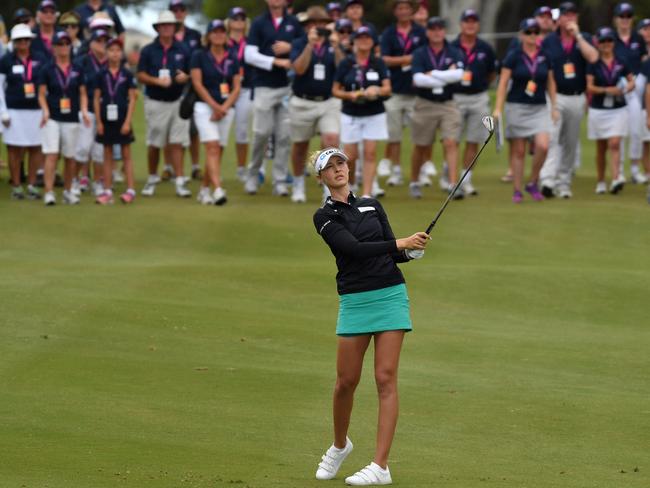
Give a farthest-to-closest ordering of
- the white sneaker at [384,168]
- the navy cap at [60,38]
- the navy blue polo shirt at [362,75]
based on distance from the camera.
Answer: the white sneaker at [384,168]
the navy cap at [60,38]
the navy blue polo shirt at [362,75]

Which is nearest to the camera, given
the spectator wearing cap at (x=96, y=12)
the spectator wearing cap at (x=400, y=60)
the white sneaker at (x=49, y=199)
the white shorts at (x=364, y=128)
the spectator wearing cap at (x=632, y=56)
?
the white shorts at (x=364, y=128)

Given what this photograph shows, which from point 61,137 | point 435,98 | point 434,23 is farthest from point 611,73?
point 61,137

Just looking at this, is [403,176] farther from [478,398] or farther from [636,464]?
[636,464]

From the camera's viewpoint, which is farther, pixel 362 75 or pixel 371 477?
pixel 362 75

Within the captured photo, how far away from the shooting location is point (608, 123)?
811 inches

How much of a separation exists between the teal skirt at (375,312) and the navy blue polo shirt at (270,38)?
12.4 metres

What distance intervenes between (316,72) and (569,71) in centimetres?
364

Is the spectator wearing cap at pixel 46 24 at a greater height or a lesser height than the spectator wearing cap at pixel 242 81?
greater

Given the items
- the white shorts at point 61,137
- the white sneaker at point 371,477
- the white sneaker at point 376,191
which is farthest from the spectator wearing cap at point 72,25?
the white sneaker at point 371,477

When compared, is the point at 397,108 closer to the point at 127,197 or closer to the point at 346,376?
the point at 127,197

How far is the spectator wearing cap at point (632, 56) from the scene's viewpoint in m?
20.7

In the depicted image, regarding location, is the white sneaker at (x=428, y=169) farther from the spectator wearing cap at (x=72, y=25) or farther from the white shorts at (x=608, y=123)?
the spectator wearing cap at (x=72, y=25)

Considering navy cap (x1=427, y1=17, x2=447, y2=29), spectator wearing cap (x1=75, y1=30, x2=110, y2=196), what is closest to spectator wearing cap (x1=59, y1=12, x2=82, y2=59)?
spectator wearing cap (x1=75, y1=30, x2=110, y2=196)

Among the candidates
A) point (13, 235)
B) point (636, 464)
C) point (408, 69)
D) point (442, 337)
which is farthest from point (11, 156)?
point (636, 464)
